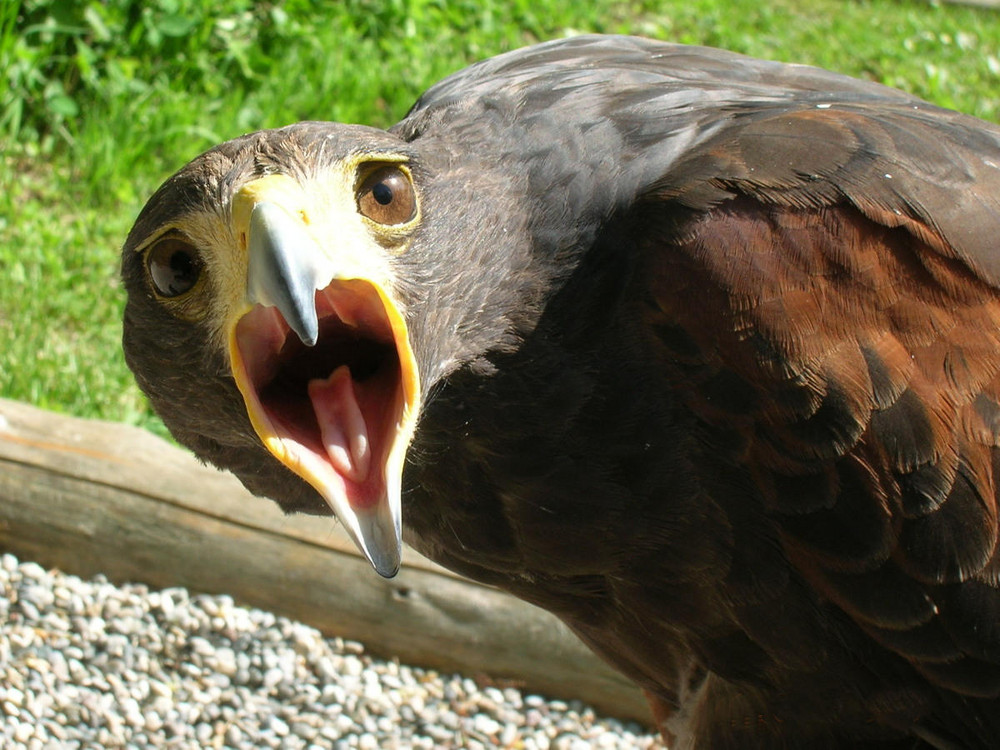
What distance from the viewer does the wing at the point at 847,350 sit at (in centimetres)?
239

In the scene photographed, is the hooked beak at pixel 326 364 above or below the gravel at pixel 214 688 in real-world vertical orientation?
above

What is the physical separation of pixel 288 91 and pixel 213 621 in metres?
3.04

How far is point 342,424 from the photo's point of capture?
218cm

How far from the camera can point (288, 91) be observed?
6.25 meters

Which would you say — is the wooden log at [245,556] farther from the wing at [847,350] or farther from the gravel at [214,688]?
the wing at [847,350]

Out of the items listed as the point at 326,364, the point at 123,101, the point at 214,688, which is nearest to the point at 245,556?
the point at 214,688

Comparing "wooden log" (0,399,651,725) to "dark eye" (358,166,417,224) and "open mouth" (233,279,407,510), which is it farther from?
"dark eye" (358,166,417,224)

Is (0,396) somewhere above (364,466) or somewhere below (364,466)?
below

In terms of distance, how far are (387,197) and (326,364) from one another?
32 centimetres

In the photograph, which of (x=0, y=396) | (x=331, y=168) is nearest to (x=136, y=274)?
(x=331, y=168)

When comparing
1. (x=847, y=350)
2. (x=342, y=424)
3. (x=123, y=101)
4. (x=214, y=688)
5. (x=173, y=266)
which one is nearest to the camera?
(x=342, y=424)

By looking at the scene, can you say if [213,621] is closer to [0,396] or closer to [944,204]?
[0,396]

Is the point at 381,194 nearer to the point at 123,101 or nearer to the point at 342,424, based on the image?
the point at 342,424

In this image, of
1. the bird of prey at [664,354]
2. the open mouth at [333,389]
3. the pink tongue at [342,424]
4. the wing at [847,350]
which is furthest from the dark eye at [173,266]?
the wing at [847,350]
